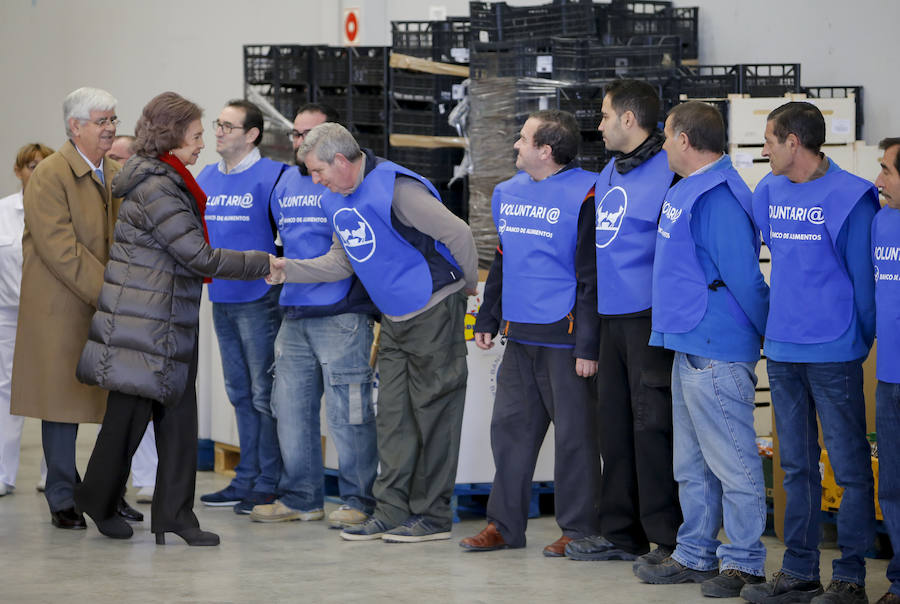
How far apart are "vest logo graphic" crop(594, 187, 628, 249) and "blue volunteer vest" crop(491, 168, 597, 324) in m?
0.16

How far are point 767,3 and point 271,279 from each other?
12.7 feet

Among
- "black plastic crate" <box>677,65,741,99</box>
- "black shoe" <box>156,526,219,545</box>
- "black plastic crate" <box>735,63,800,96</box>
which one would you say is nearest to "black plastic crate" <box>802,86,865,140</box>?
"black plastic crate" <box>735,63,800,96</box>

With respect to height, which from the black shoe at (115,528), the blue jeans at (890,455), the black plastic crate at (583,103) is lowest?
the black shoe at (115,528)

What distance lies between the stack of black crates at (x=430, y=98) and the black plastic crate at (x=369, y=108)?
0.06 meters

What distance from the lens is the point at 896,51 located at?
649cm

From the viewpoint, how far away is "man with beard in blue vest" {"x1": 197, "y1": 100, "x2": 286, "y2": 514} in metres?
5.52

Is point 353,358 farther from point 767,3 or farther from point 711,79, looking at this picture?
point 767,3

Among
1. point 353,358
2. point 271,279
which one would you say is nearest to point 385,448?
point 353,358

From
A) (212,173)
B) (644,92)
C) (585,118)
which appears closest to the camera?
(644,92)

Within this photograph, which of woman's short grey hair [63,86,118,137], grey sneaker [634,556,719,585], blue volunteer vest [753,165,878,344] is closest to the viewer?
blue volunteer vest [753,165,878,344]

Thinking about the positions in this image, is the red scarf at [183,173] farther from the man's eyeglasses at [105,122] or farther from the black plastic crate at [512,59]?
the black plastic crate at [512,59]

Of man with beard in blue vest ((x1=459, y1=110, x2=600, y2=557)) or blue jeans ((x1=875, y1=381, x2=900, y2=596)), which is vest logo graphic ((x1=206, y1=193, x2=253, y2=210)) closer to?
man with beard in blue vest ((x1=459, y1=110, x2=600, y2=557))

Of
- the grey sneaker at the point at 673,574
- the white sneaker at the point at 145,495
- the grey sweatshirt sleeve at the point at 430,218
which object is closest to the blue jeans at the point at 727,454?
the grey sneaker at the point at 673,574

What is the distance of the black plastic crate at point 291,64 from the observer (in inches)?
269
